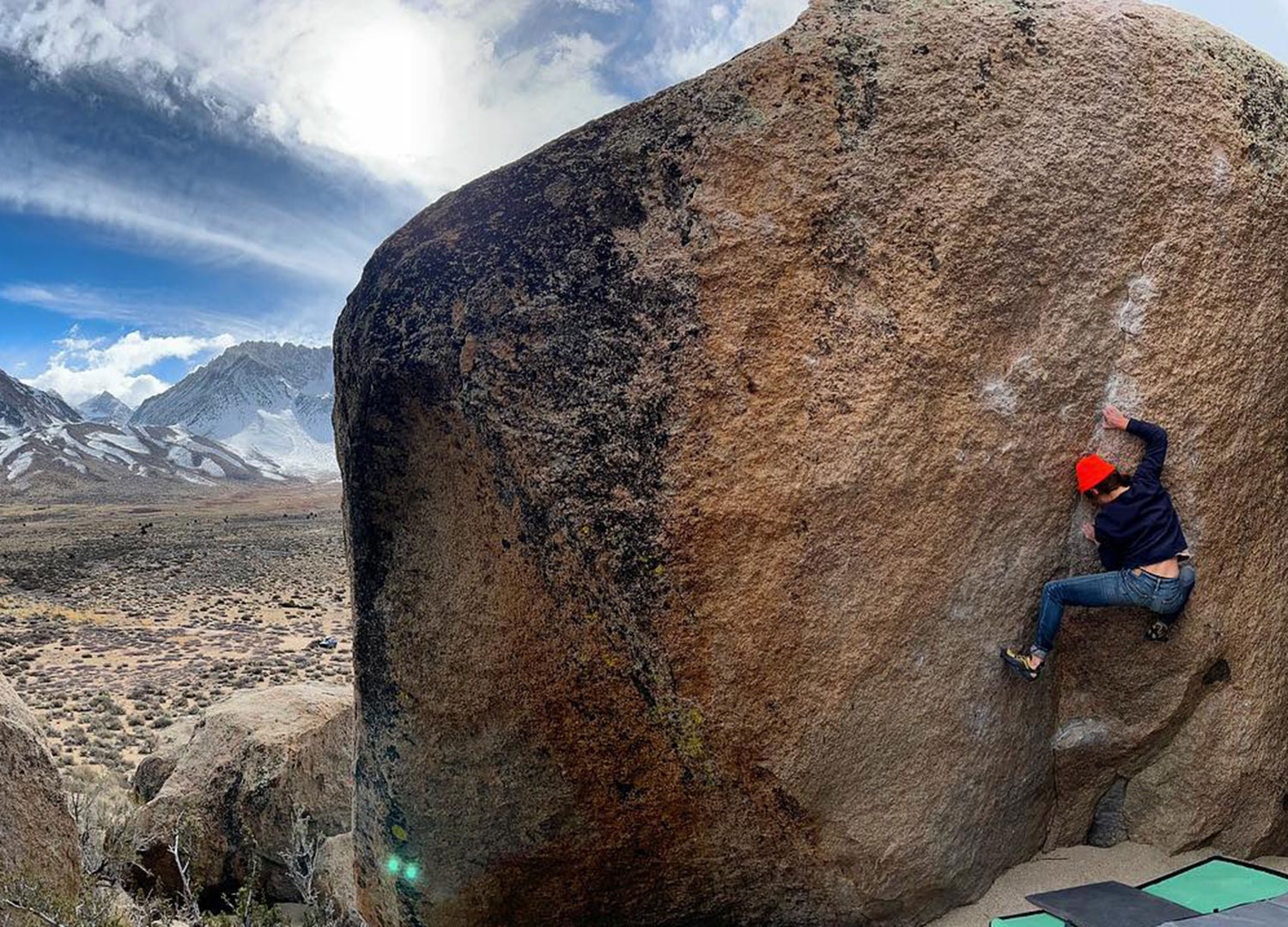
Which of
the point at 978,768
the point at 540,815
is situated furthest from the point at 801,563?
the point at 540,815

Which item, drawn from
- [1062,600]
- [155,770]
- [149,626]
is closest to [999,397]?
[1062,600]

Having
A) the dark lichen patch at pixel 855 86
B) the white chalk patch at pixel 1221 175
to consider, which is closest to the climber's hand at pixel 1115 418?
the white chalk patch at pixel 1221 175

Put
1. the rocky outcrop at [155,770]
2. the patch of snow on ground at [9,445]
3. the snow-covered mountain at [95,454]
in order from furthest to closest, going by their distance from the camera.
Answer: the patch of snow on ground at [9,445] → the snow-covered mountain at [95,454] → the rocky outcrop at [155,770]

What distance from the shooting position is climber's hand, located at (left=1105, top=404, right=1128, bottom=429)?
350cm

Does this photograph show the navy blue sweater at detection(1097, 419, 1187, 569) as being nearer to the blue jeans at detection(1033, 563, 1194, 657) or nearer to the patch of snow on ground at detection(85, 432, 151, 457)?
the blue jeans at detection(1033, 563, 1194, 657)

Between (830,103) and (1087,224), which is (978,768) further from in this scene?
(830,103)

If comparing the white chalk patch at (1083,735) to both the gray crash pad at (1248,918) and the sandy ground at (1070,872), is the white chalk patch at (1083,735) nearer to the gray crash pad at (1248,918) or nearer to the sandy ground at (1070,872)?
the sandy ground at (1070,872)

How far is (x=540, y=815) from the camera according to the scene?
12.2ft

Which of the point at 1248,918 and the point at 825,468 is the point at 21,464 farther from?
the point at 1248,918

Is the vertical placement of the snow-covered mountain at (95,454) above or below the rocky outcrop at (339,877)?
above

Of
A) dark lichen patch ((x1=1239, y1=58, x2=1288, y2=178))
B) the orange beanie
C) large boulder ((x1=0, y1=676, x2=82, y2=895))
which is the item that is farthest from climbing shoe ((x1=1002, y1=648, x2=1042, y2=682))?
large boulder ((x1=0, y1=676, x2=82, y2=895))

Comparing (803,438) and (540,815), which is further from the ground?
Answer: (803,438)

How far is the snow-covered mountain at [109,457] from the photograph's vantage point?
4666 inches

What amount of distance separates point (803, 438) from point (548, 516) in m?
1.10
